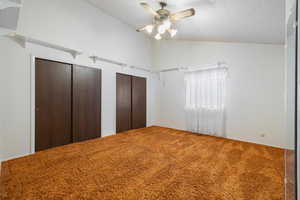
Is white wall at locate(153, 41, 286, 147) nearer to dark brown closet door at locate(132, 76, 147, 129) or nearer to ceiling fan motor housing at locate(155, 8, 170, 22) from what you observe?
dark brown closet door at locate(132, 76, 147, 129)

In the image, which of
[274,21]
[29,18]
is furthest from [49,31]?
[274,21]

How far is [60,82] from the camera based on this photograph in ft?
9.82

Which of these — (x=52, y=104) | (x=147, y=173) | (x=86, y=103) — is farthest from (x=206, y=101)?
(x=52, y=104)

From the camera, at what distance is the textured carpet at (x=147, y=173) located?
5.15ft

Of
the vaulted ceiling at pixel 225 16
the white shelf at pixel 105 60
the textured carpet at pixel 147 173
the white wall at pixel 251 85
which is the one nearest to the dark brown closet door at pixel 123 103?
the white shelf at pixel 105 60

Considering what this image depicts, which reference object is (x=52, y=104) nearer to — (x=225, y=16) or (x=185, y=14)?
(x=185, y=14)

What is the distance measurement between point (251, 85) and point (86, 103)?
4.02 m

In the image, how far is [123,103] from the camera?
4.33 m

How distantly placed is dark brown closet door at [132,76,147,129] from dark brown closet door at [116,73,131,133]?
211 mm

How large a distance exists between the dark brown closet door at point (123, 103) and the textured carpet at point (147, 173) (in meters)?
1.28

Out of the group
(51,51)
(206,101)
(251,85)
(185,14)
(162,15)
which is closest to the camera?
(185,14)

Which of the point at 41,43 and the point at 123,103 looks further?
the point at 123,103

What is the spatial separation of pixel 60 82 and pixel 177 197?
9.83ft

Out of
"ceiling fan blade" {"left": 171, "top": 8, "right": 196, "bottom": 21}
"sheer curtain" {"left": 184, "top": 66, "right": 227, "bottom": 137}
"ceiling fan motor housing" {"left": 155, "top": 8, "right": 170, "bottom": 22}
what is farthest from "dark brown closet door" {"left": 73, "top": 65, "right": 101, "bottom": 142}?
"sheer curtain" {"left": 184, "top": 66, "right": 227, "bottom": 137}
